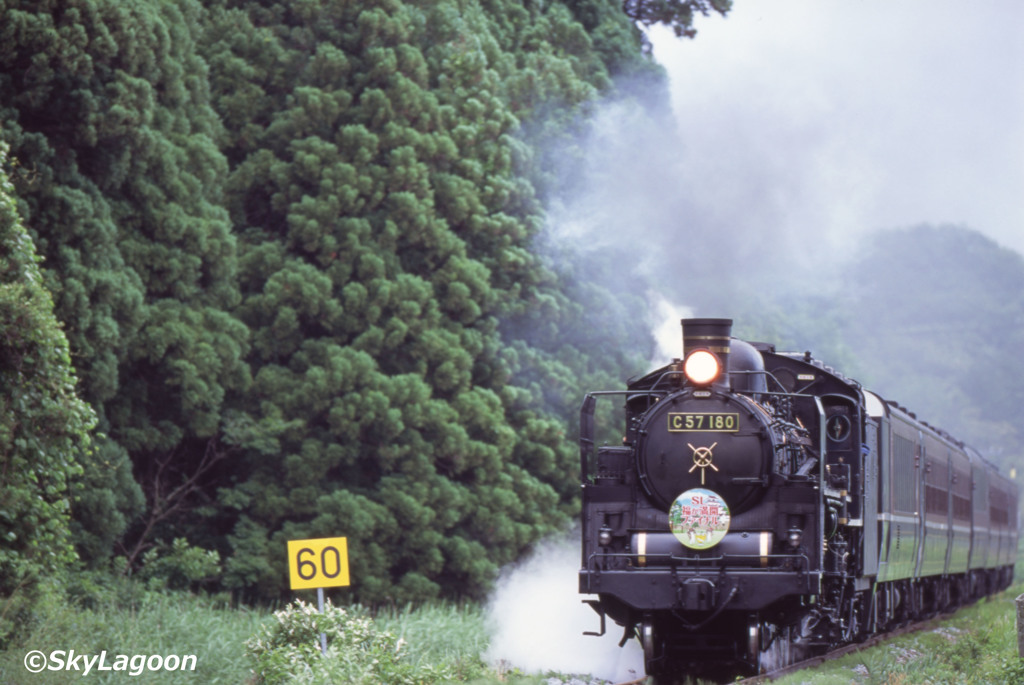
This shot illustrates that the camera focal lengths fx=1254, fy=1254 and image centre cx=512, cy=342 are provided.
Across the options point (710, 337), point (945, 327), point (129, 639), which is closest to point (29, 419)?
point (129, 639)

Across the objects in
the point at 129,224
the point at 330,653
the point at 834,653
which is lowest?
the point at 834,653

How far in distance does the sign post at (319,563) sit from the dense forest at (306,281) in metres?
5.99

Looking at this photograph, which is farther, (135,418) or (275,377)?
(275,377)

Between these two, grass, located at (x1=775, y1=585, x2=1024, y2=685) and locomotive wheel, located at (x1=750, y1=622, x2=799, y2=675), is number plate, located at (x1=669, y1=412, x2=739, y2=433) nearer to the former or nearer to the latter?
locomotive wheel, located at (x1=750, y1=622, x2=799, y2=675)

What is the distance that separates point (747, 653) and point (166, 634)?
6.40m

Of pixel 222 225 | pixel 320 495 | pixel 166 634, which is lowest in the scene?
pixel 166 634

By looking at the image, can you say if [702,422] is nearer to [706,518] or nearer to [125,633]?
[706,518]

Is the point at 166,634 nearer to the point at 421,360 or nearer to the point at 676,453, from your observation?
the point at 676,453

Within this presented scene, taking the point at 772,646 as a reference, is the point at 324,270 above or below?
above

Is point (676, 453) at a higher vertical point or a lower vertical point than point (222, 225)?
lower

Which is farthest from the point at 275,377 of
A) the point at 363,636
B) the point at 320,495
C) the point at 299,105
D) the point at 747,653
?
the point at 747,653

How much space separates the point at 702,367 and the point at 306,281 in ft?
32.3

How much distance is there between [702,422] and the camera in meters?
11.2

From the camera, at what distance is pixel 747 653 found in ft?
37.0
